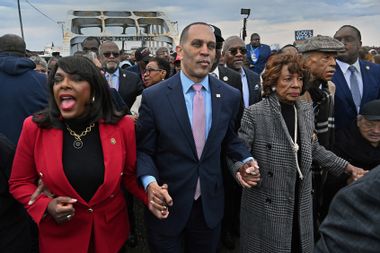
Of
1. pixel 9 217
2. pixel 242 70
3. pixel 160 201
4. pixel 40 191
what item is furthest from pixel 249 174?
pixel 242 70

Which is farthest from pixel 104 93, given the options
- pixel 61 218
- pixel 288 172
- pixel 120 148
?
pixel 288 172

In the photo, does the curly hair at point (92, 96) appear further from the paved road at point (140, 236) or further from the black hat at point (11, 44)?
the paved road at point (140, 236)

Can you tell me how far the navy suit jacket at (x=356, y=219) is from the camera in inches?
33.3

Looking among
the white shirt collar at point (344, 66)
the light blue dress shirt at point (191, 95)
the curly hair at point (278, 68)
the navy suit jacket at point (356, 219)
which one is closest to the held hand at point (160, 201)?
the light blue dress shirt at point (191, 95)

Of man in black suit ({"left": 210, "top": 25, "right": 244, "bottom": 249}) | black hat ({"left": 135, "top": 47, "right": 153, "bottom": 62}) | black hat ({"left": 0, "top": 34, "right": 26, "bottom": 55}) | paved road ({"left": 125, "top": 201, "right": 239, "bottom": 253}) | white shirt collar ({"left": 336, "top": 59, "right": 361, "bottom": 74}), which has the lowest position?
paved road ({"left": 125, "top": 201, "right": 239, "bottom": 253})

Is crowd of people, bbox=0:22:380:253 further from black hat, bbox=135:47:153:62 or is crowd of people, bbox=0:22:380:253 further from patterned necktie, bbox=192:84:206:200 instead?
black hat, bbox=135:47:153:62

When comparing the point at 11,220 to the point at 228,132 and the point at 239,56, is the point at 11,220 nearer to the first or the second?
the point at 228,132

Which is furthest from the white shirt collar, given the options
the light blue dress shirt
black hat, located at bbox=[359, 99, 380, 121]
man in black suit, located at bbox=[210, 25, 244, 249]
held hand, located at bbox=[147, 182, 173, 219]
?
held hand, located at bbox=[147, 182, 173, 219]

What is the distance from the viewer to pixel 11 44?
3523 mm

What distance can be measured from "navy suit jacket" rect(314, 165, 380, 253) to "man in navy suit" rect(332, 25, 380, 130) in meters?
2.96

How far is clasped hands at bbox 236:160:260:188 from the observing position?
2.23 metres

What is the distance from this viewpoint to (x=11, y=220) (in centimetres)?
215

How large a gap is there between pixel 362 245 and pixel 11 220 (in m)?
2.02

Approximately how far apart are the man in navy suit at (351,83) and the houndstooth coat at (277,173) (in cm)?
108
